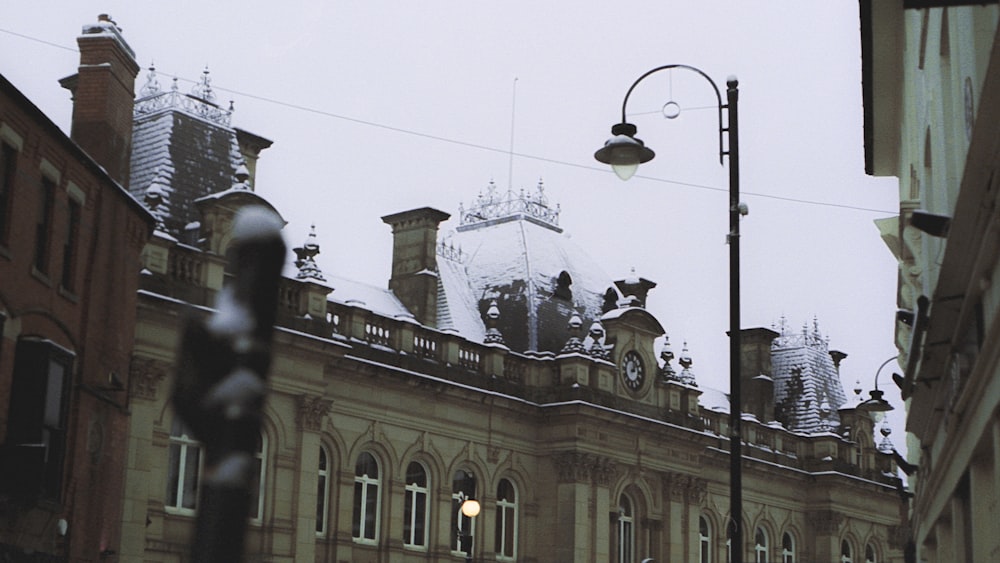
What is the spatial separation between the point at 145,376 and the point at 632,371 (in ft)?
65.5

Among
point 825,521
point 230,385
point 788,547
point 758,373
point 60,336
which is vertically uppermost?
point 758,373

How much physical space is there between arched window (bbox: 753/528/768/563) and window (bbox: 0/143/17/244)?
40699mm

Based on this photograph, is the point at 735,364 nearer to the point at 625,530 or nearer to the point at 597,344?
the point at 597,344

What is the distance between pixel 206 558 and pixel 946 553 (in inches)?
823

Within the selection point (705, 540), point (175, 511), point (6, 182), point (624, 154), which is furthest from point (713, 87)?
point (705, 540)

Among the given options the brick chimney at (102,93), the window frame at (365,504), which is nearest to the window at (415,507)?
the window frame at (365,504)

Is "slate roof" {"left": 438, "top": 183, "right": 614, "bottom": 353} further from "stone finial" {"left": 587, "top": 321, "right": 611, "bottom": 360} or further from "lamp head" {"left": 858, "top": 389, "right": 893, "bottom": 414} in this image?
"lamp head" {"left": 858, "top": 389, "right": 893, "bottom": 414}

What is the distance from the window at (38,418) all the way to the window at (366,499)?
51.7 feet

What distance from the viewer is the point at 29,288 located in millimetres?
25484

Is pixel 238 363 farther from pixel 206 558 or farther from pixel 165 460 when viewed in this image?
pixel 165 460

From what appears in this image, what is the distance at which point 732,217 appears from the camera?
18.9 metres

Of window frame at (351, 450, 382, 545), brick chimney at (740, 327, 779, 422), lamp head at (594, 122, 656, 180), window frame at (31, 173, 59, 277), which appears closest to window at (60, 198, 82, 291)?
window frame at (31, 173, 59, 277)

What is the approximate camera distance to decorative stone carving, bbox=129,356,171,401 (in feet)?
113

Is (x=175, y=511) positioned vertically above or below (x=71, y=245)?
below
